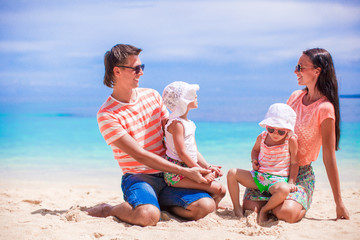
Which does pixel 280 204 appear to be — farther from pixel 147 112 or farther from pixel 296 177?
pixel 147 112

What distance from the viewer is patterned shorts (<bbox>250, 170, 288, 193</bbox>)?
374cm

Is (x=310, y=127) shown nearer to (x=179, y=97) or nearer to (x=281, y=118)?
(x=281, y=118)

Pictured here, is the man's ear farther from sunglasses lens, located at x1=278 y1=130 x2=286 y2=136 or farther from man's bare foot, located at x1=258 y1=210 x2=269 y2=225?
man's bare foot, located at x1=258 y1=210 x2=269 y2=225

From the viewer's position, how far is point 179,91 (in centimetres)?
389

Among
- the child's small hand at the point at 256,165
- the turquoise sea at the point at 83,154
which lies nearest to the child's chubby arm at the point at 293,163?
the child's small hand at the point at 256,165

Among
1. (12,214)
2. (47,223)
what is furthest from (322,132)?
(12,214)

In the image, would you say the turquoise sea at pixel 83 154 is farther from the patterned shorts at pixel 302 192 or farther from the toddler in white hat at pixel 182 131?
the toddler in white hat at pixel 182 131

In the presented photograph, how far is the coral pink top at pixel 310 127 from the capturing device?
3.78m

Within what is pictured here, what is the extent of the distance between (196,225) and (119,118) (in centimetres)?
132

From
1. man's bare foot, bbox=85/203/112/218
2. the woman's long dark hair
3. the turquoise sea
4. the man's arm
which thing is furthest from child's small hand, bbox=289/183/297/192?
the turquoise sea

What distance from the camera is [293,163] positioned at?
12.4ft

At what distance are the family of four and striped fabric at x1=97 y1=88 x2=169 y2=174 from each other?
1 centimetres

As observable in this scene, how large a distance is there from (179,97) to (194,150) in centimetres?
59

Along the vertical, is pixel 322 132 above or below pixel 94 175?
above
